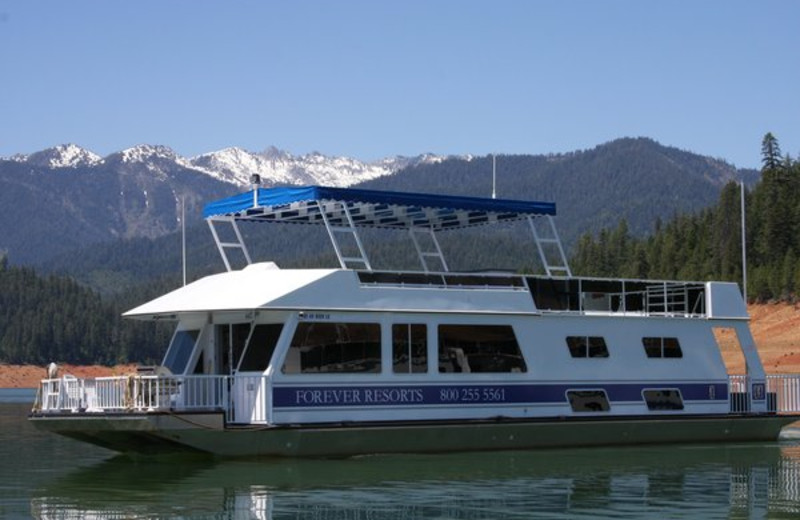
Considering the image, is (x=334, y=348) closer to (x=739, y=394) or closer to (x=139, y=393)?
(x=139, y=393)

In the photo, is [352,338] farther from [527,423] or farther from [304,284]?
[527,423]

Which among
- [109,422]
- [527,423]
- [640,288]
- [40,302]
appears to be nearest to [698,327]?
[640,288]

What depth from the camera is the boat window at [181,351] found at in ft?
77.5

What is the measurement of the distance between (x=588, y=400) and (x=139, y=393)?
312 inches

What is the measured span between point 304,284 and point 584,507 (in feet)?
21.5

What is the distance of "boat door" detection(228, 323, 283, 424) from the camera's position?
70.6 feet

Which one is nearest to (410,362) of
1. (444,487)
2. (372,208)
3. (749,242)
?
(372,208)

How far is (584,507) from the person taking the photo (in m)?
17.2

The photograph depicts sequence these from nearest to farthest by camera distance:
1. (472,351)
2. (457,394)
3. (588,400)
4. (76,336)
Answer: (457,394) → (472,351) → (588,400) → (76,336)

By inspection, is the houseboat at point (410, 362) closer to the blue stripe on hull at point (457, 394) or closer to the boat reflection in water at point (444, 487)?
the blue stripe on hull at point (457, 394)

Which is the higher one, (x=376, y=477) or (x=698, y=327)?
(x=698, y=327)

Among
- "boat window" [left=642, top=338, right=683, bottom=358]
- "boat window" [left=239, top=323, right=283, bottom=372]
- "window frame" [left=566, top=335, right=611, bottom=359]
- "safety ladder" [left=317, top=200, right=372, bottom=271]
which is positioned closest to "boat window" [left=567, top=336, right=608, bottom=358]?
"window frame" [left=566, top=335, right=611, bottom=359]

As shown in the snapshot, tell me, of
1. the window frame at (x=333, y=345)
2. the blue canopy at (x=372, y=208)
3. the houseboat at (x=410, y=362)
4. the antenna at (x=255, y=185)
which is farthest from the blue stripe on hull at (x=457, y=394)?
the antenna at (x=255, y=185)

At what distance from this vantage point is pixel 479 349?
2361 cm
